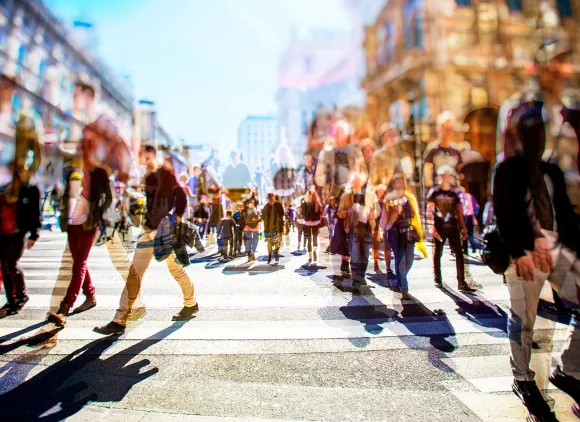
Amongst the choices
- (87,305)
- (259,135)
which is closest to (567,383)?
(87,305)

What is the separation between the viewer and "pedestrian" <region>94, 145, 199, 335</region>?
3432mm

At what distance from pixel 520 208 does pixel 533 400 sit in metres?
1.17

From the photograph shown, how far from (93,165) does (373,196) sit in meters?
4.24

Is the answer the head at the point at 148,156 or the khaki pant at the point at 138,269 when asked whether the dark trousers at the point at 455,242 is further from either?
the head at the point at 148,156

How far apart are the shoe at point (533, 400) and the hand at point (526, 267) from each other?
666mm

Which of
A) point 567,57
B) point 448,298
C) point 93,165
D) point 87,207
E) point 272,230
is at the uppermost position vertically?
point 567,57

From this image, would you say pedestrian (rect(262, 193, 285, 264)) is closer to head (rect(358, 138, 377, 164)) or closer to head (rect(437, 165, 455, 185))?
head (rect(358, 138, 377, 164))

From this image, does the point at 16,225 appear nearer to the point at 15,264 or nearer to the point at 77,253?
the point at 15,264

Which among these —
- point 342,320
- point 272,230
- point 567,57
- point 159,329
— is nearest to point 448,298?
point 342,320

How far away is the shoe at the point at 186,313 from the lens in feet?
11.8

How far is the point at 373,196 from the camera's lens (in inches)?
219

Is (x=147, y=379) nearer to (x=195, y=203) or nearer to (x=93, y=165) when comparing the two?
(x=93, y=165)

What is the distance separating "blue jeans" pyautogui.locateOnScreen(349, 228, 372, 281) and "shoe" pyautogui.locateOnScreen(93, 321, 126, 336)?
3.53 meters

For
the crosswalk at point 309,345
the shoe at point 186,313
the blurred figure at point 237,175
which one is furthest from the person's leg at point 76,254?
the blurred figure at point 237,175
